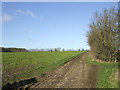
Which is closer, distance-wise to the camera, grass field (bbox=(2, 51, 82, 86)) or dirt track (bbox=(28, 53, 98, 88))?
dirt track (bbox=(28, 53, 98, 88))

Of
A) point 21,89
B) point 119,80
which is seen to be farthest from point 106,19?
point 21,89

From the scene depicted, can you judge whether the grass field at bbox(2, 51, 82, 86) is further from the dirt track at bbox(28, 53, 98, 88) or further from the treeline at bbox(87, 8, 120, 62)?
Result: the treeline at bbox(87, 8, 120, 62)

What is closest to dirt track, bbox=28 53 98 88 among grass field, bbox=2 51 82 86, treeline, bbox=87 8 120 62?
grass field, bbox=2 51 82 86

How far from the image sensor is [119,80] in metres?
10.4

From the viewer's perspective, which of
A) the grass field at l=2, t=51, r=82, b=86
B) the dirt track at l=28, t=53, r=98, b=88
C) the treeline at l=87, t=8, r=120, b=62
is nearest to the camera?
the dirt track at l=28, t=53, r=98, b=88

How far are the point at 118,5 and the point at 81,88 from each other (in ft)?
45.5

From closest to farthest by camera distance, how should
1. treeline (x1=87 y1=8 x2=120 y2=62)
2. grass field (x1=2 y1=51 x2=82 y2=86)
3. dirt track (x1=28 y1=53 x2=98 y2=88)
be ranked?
dirt track (x1=28 y1=53 x2=98 y2=88) < grass field (x1=2 y1=51 x2=82 y2=86) < treeline (x1=87 y1=8 x2=120 y2=62)

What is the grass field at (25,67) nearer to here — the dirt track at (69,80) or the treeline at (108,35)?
the dirt track at (69,80)

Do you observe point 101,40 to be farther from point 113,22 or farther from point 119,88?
point 119,88

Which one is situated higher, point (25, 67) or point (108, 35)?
point (108, 35)

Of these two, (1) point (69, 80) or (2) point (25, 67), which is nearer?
(1) point (69, 80)

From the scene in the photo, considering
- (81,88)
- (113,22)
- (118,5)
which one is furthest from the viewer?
(113,22)

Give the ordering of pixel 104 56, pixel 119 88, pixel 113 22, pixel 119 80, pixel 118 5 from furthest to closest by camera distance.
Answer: pixel 104 56, pixel 113 22, pixel 118 5, pixel 119 80, pixel 119 88

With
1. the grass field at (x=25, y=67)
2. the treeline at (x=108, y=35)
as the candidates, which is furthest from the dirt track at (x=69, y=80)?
the treeline at (x=108, y=35)
